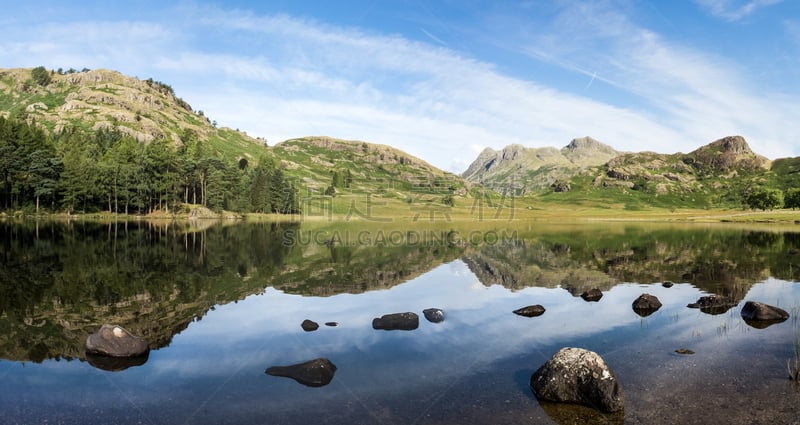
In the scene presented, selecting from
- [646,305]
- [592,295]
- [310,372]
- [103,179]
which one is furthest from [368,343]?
[103,179]

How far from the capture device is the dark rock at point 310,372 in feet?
56.4

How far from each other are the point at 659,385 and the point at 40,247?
232 feet

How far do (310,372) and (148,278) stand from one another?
91.5 ft

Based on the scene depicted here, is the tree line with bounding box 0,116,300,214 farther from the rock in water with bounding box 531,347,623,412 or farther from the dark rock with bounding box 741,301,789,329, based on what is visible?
the dark rock with bounding box 741,301,789,329

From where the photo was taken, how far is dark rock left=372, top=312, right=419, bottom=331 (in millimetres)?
25406

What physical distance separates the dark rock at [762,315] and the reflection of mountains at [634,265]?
283 inches

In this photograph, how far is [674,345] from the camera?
73.7 ft

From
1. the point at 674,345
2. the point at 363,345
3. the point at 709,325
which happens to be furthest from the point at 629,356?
the point at 363,345

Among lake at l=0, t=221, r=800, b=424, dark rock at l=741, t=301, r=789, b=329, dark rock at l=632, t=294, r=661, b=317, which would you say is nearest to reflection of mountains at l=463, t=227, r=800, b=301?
lake at l=0, t=221, r=800, b=424

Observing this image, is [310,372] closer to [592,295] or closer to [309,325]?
[309,325]

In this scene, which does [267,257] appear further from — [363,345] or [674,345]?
[674,345]

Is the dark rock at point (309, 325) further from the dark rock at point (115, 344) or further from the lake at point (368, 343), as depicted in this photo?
the dark rock at point (115, 344)

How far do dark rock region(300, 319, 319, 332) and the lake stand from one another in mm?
374

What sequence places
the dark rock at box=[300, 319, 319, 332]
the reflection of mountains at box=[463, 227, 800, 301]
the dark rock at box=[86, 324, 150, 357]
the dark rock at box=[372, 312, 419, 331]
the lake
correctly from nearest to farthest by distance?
the lake, the dark rock at box=[86, 324, 150, 357], the dark rock at box=[300, 319, 319, 332], the dark rock at box=[372, 312, 419, 331], the reflection of mountains at box=[463, 227, 800, 301]
